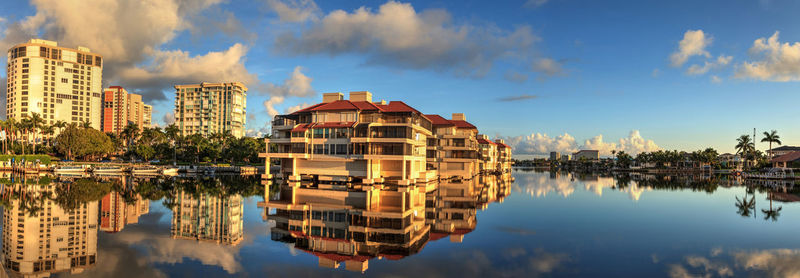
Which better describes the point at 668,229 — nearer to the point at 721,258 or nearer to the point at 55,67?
the point at 721,258

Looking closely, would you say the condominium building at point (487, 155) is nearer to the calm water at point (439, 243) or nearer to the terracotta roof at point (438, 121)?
the terracotta roof at point (438, 121)

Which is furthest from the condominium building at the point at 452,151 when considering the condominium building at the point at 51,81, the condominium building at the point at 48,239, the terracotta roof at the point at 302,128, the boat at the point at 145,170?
the condominium building at the point at 51,81

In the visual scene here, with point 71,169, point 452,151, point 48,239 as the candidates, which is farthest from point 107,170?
point 48,239

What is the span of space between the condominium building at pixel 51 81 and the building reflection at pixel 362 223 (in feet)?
631

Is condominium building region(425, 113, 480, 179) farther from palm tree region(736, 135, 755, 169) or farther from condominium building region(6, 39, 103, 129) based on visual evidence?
condominium building region(6, 39, 103, 129)

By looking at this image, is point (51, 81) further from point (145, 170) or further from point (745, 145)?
point (745, 145)

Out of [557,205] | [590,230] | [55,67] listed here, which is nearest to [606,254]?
[590,230]

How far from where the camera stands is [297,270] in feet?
57.0

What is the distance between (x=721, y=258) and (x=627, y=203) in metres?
27.8

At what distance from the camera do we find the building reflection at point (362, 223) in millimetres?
20906

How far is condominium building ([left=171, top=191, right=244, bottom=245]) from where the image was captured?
80.7ft

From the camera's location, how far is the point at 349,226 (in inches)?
1086

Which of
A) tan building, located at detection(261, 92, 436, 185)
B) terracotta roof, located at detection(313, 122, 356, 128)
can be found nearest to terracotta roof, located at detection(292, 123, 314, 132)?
tan building, located at detection(261, 92, 436, 185)

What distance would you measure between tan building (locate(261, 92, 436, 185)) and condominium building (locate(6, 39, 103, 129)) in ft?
561
